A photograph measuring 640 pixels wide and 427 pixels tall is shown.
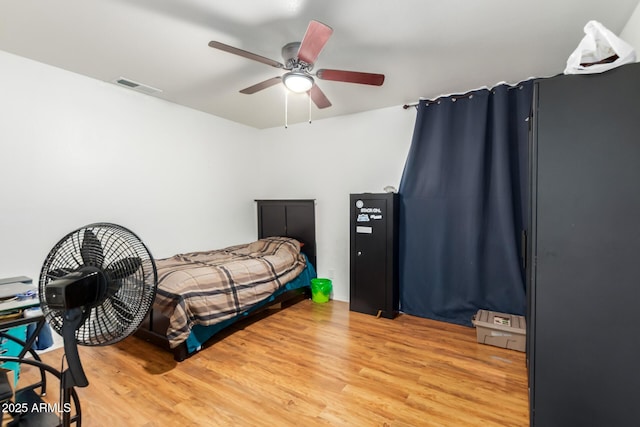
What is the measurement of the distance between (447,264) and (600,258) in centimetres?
198

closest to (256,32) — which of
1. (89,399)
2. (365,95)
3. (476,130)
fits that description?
(365,95)

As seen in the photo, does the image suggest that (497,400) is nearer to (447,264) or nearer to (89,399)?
(447,264)

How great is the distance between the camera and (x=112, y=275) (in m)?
0.97

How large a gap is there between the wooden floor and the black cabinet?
41cm

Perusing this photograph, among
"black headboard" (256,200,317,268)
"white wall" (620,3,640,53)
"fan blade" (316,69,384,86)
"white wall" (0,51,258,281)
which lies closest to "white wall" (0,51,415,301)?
"white wall" (0,51,258,281)

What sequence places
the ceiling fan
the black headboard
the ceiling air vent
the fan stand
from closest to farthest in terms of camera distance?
the fan stand < the ceiling fan < the ceiling air vent < the black headboard

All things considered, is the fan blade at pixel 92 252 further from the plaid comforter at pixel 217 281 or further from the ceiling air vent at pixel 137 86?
the ceiling air vent at pixel 137 86

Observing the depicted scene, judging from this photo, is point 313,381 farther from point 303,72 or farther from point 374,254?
point 303,72

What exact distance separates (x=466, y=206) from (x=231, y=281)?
7.87 ft

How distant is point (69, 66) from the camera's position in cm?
252

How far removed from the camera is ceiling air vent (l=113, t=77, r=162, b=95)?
2.79 meters

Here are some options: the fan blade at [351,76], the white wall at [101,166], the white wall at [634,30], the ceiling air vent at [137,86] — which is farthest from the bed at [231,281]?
the white wall at [634,30]

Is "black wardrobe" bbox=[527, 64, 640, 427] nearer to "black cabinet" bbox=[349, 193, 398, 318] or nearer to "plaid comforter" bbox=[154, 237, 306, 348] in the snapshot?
"black cabinet" bbox=[349, 193, 398, 318]

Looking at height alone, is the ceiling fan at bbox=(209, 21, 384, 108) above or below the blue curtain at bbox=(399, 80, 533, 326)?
above
